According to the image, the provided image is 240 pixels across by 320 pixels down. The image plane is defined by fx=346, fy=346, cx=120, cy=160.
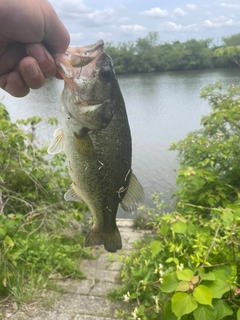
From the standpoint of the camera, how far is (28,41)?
165 centimetres

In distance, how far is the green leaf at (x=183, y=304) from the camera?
1.79m

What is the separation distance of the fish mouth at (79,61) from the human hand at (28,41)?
11 centimetres

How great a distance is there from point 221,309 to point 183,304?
0.24 m

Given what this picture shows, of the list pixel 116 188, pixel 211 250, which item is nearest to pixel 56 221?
pixel 211 250

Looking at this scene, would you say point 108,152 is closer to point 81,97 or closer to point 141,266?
point 81,97

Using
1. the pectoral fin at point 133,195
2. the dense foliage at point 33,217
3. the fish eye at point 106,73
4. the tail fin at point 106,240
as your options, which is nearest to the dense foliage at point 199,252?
the tail fin at point 106,240

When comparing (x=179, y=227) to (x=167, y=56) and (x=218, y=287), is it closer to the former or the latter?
(x=218, y=287)

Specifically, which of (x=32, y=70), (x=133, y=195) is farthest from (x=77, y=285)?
(x=32, y=70)

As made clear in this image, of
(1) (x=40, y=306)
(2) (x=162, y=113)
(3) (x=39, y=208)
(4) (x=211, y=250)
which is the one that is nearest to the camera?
(4) (x=211, y=250)

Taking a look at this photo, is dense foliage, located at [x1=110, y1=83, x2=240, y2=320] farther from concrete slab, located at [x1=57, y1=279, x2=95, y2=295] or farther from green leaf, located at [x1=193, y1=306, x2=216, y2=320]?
concrete slab, located at [x1=57, y1=279, x2=95, y2=295]

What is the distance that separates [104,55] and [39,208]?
11.4 feet

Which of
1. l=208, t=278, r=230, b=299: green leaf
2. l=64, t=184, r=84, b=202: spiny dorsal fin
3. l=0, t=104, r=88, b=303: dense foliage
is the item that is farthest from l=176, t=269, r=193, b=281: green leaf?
l=0, t=104, r=88, b=303: dense foliage

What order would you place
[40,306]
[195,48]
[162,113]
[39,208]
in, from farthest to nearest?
[195,48] → [162,113] → [39,208] → [40,306]

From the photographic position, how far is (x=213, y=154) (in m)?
4.31
